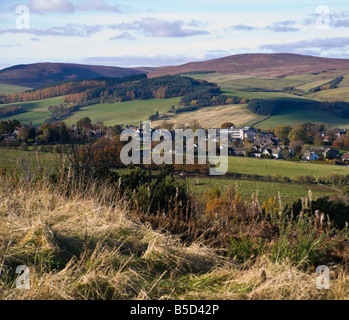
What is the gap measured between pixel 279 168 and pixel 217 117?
36172mm

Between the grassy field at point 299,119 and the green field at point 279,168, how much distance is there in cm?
2582

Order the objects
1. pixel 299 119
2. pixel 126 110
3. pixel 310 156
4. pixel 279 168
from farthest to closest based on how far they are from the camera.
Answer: pixel 126 110, pixel 299 119, pixel 310 156, pixel 279 168

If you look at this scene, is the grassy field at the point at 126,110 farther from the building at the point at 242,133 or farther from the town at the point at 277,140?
the building at the point at 242,133

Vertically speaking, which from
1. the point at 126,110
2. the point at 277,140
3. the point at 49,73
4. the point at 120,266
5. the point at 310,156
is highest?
the point at 49,73

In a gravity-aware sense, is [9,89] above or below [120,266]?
above

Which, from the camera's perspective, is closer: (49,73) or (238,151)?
(238,151)

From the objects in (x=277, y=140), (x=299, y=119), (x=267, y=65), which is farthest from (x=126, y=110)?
(x=267, y=65)

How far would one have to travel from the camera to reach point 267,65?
6511 inches

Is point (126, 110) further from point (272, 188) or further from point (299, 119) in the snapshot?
point (272, 188)

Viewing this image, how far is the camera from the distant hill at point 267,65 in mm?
147550

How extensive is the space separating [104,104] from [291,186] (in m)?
63.3

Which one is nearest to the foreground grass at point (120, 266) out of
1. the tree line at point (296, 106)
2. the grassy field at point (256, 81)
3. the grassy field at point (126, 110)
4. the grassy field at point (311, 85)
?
the grassy field at point (126, 110)

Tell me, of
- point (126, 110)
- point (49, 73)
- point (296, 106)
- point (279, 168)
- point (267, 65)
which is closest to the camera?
point (279, 168)

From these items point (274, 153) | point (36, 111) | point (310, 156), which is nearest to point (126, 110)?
point (36, 111)
